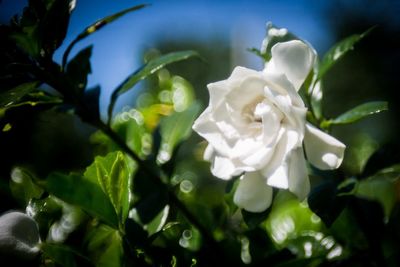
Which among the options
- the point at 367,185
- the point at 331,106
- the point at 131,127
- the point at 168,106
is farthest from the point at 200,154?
the point at 331,106

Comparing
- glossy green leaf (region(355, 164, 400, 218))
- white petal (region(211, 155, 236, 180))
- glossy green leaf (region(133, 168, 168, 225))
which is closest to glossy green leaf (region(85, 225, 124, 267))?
glossy green leaf (region(133, 168, 168, 225))

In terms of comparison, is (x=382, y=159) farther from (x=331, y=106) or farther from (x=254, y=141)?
(x=331, y=106)

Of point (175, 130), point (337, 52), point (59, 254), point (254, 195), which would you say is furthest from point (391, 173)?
point (59, 254)

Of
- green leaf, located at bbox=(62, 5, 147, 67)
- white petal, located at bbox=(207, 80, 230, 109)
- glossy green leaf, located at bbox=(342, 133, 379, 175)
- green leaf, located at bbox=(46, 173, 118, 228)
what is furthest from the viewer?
glossy green leaf, located at bbox=(342, 133, 379, 175)

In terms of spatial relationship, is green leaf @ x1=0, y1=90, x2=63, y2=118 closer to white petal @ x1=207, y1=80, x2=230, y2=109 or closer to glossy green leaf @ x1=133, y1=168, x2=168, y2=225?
glossy green leaf @ x1=133, y1=168, x2=168, y2=225

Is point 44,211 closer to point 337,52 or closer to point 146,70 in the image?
point 146,70
